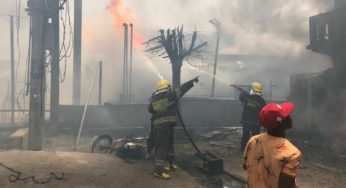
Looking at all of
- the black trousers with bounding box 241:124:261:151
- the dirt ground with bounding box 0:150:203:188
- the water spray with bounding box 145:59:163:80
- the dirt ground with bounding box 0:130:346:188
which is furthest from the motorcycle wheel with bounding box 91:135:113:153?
the water spray with bounding box 145:59:163:80

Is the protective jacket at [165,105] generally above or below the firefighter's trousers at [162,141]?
above

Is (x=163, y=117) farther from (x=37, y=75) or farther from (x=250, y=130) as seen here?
(x=37, y=75)

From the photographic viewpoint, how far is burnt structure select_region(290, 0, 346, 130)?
13.0 meters

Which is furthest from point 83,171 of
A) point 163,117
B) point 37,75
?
point 37,75

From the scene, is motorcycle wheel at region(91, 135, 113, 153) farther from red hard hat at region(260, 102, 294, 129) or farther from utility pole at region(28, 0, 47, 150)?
red hard hat at region(260, 102, 294, 129)

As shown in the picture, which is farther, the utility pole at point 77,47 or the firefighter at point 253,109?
the utility pole at point 77,47

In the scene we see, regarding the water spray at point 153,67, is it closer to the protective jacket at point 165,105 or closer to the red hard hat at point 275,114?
the protective jacket at point 165,105

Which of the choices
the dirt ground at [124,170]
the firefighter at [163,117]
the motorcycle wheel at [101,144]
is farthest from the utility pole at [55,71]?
the firefighter at [163,117]

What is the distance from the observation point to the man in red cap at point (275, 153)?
302 cm

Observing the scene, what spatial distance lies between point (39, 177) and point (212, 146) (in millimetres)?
6361

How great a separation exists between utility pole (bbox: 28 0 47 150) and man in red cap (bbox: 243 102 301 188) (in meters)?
9.02

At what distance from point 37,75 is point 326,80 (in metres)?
9.73

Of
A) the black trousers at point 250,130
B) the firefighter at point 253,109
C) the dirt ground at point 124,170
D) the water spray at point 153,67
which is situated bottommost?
the dirt ground at point 124,170

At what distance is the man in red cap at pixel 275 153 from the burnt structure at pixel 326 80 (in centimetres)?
1031
